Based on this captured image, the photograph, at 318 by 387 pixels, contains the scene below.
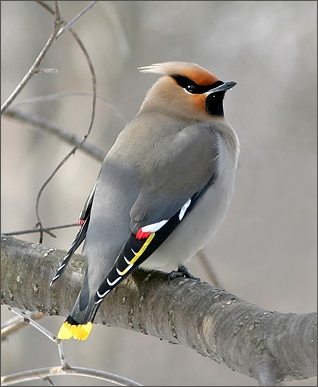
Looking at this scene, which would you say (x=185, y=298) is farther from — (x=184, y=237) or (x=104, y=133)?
(x=104, y=133)

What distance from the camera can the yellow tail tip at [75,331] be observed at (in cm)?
268

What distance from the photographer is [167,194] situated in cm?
323

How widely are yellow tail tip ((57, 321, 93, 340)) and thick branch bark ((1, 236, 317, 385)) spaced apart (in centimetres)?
19

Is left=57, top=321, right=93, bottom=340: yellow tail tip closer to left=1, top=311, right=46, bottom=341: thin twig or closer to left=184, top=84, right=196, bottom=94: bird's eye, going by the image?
left=1, top=311, right=46, bottom=341: thin twig

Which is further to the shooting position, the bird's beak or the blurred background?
the blurred background

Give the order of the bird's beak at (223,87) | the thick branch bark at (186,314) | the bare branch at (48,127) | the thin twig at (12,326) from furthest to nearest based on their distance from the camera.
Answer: the bare branch at (48,127) < the bird's beak at (223,87) < the thin twig at (12,326) < the thick branch bark at (186,314)

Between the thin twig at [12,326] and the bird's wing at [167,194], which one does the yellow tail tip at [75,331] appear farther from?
the thin twig at [12,326]

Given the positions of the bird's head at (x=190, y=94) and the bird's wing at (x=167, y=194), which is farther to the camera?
the bird's head at (x=190, y=94)

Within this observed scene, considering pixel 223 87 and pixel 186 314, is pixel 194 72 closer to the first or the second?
pixel 223 87

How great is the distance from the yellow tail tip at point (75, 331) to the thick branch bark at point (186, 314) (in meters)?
0.19

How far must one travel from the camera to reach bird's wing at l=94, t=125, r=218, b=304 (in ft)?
9.66

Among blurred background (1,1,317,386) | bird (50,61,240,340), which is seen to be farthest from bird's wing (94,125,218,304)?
blurred background (1,1,317,386)

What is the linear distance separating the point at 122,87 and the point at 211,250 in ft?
7.19

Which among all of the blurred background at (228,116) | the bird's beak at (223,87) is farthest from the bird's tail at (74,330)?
the blurred background at (228,116)
